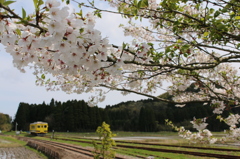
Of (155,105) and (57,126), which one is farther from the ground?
(155,105)

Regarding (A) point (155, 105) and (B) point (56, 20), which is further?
(A) point (155, 105)

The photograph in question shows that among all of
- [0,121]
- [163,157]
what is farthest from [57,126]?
[163,157]

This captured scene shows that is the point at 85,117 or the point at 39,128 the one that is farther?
the point at 85,117

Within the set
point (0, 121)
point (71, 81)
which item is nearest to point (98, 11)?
point (71, 81)

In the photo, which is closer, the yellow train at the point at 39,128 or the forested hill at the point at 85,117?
the yellow train at the point at 39,128

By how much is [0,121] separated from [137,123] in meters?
45.0

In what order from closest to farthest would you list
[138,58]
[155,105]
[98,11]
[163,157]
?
[138,58]
[98,11]
[163,157]
[155,105]

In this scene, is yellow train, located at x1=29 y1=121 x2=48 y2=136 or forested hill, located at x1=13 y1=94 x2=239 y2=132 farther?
forested hill, located at x1=13 y1=94 x2=239 y2=132

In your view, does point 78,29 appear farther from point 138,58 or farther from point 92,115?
point 92,115

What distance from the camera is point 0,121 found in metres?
64.5

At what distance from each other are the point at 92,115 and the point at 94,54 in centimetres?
5612

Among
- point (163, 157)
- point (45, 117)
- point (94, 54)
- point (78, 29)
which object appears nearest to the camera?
point (78, 29)

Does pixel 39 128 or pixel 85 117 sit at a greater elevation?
pixel 85 117

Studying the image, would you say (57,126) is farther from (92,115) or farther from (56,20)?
(56,20)
